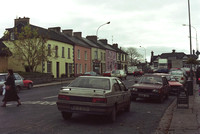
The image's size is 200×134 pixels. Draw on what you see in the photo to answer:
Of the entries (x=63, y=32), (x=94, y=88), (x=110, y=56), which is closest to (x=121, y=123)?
(x=94, y=88)

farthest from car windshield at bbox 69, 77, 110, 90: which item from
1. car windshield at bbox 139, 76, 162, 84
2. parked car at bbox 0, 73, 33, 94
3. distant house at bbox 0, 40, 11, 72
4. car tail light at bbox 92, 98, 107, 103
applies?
distant house at bbox 0, 40, 11, 72

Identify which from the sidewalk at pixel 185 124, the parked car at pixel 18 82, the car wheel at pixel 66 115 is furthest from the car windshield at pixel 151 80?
the parked car at pixel 18 82

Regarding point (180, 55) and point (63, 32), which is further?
point (180, 55)

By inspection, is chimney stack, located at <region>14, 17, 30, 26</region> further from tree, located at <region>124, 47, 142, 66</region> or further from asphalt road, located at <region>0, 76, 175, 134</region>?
tree, located at <region>124, 47, 142, 66</region>

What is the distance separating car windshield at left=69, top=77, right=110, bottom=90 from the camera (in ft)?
27.3

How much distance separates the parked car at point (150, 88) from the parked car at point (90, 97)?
526 centimetres

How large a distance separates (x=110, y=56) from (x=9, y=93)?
5759 cm

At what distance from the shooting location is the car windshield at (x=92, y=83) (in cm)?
831

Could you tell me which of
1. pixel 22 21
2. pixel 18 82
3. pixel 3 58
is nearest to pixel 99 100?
pixel 18 82

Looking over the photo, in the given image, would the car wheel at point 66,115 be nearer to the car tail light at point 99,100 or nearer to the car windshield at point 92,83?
the car windshield at point 92,83

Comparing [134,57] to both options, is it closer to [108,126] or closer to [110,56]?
[110,56]

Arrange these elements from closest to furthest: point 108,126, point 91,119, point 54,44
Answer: point 108,126 → point 91,119 → point 54,44

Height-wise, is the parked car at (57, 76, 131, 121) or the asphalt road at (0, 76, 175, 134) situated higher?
the parked car at (57, 76, 131, 121)

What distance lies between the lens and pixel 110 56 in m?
69.0
